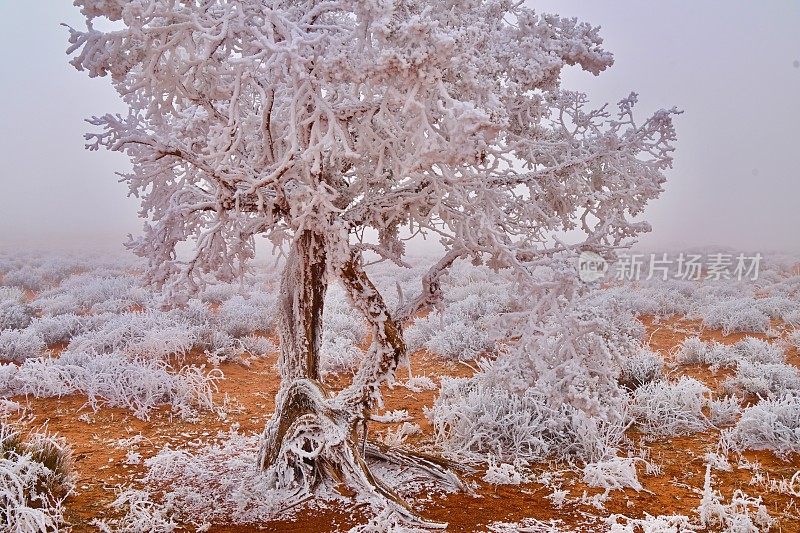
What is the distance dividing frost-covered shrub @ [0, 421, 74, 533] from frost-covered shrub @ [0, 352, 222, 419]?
2.61m

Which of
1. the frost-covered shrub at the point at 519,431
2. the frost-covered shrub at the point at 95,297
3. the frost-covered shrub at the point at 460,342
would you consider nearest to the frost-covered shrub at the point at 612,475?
the frost-covered shrub at the point at 519,431

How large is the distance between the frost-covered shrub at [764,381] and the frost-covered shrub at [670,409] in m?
1.05

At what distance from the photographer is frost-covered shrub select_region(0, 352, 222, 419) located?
7.87 metres

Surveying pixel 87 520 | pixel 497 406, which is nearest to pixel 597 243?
pixel 497 406

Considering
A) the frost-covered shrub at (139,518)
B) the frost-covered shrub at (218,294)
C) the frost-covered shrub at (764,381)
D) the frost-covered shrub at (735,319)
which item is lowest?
the frost-covered shrub at (139,518)

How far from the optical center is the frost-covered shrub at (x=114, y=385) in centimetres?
787

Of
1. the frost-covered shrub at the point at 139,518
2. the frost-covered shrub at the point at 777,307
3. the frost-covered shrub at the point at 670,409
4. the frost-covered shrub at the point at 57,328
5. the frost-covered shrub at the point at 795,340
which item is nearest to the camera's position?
the frost-covered shrub at the point at 139,518

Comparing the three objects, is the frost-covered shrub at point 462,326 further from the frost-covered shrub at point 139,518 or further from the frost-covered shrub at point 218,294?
the frost-covered shrub at point 218,294

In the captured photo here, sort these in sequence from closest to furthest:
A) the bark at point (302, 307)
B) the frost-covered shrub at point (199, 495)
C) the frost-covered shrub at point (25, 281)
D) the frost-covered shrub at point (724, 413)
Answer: the frost-covered shrub at point (199, 495), the bark at point (302, 307), the frost-covered shrub at point (724, 413), the frost-covered shrub at point (25, 281)

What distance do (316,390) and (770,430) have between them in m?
4.78

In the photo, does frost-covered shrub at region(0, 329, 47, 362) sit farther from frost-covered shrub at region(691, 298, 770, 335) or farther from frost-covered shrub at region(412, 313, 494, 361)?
frost-covered shrub at region(691, 298, 770, 335)

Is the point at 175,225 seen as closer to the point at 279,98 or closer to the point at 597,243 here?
the point at 279,98

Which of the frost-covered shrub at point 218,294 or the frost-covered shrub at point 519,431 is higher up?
the frost-covered shrub at point 519,431

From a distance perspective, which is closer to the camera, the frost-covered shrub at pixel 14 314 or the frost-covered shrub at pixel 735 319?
the frost-covered shrub at pixel 14 314
